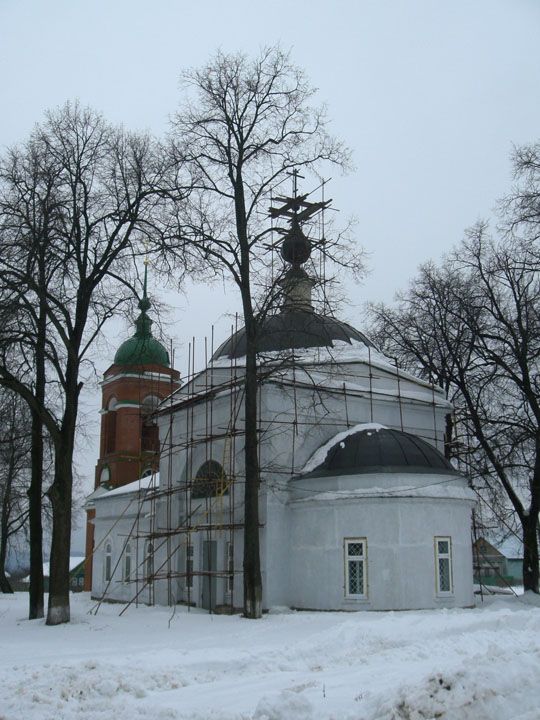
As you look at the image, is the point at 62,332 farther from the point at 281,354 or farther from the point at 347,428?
the point at 347,428

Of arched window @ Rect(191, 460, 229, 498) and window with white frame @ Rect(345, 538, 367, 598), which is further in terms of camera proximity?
arched window @ Rect(191, 460, 229, 498)

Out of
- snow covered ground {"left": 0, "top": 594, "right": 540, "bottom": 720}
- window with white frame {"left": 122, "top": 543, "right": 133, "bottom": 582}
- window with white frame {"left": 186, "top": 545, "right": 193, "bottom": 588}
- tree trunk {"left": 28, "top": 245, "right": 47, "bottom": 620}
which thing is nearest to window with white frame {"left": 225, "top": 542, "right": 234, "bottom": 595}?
window with white frame {"left": 186, "top": 545, "right": 193, "bottom": 588}

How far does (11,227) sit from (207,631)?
32.6 ft

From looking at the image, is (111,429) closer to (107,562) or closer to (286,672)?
(107,562)

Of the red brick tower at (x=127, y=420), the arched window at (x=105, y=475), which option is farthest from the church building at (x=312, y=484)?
the arched window at (x=105, y=475)

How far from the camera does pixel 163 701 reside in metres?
8.39

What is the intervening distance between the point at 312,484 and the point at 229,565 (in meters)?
3.24

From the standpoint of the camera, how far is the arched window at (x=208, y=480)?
21.7m

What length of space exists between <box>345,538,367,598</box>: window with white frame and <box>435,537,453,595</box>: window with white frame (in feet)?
5.98

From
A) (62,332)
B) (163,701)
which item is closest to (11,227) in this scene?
(62,332)

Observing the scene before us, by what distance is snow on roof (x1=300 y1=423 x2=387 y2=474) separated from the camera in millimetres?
21203

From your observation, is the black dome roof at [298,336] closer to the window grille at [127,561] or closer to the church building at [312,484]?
the church building at [312,484]

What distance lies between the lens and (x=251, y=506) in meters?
18.6

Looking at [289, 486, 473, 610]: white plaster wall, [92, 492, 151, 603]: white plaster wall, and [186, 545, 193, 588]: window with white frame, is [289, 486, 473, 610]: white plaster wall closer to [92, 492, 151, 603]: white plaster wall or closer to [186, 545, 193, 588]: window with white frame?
[186, 545, 193, 588]: window with white frame
